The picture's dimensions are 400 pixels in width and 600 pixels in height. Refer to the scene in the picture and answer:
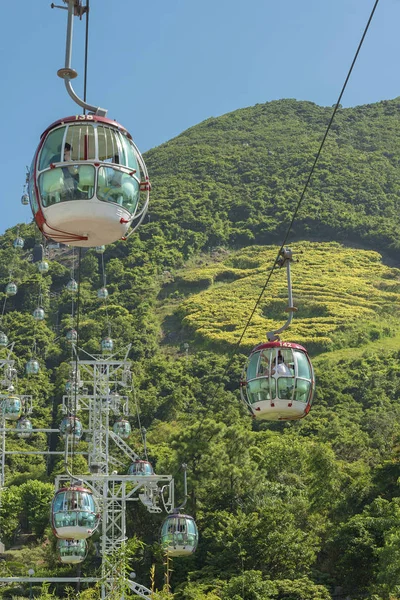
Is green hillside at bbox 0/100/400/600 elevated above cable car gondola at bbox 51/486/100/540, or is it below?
above

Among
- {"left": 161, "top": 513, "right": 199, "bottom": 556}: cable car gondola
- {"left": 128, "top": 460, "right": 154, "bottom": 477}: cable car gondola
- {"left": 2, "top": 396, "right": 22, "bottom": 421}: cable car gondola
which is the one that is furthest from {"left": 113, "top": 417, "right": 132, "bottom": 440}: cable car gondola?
{"left": 161, "top": 513, "right": 199, "bottom": 556}: cable car gondola

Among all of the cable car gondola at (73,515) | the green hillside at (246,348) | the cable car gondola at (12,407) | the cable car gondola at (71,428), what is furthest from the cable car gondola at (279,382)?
the cable car gondola at (12,407)

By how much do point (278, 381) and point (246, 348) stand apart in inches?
2599

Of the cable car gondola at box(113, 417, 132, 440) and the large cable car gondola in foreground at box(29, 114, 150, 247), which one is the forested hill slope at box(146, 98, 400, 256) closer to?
the cable car gondola at box(113, 417, 132, 440)

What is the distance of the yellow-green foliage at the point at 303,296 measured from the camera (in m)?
85.2

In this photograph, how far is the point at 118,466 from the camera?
4472 cm

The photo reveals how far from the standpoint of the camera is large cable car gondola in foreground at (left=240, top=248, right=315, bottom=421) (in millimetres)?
14320

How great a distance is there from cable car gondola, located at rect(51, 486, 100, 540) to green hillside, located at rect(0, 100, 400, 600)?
3.43 metres

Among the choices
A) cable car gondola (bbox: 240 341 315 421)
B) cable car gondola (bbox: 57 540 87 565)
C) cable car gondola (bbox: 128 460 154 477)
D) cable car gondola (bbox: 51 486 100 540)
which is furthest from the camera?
cable car gondola (bbox: 128 460 154 477)

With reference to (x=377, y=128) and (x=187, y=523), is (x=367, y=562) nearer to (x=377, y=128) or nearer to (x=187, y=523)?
(x=187, y=523)

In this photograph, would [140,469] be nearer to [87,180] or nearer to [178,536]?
[178,536]

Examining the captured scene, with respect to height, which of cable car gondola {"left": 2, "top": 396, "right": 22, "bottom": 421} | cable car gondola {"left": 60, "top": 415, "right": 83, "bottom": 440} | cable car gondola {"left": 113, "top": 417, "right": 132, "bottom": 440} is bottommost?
cable car gondola {"left": 60, "top": 415, "right": 83, "bottom": 440}

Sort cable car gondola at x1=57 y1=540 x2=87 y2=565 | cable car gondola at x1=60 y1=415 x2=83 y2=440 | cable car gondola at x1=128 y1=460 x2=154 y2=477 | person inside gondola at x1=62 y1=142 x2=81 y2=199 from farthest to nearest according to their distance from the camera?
cable car gondola at x1=128 y1=460 x2=154 y2=477, cable car gondola at x1=60 y1=415 x2=83 y2=440, cable car gondola at x1=57 y1=540 x2=87 y2=565, person inside gondola at x1=62 y1=142 x2=81 y2=199

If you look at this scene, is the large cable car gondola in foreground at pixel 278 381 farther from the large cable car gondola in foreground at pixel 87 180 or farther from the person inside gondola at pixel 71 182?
the person inside gondola at pixel 71 182
